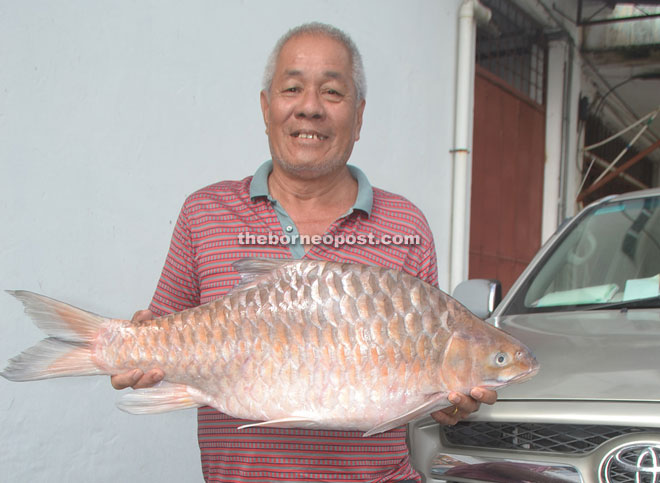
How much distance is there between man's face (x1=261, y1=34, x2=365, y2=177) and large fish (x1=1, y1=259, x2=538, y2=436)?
17.4 inches

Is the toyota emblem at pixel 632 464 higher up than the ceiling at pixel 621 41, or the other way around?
the ceiling at pixel 621 41

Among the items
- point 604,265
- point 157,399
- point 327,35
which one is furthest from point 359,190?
point 604,265

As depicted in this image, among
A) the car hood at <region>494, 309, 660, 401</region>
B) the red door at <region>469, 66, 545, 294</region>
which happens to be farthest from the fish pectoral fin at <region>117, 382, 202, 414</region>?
the red door at <region>469, 66, 545, 294</region>

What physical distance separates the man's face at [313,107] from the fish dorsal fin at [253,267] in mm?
391

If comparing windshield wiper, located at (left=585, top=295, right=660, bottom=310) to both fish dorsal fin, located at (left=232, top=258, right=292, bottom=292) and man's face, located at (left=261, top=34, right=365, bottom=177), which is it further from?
fish dorsal fin, located at (left=232, top=258, right=292, bottom=292)

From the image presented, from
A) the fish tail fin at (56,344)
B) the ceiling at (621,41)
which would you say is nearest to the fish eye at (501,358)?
the fish tail fin at (56,344)

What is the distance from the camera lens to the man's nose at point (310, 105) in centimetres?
206

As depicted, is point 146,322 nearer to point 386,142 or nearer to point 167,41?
point 167,41

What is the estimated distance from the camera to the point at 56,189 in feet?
9.80

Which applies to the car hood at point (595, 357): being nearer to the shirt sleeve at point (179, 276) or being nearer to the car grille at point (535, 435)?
the car grille at point (535, 435)

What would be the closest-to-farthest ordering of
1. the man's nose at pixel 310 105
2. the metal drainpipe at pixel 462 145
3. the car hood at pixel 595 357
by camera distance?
the man's nose at pixel 310 105 < the car hood at pixel 595 357 < the metal drainpipe at pixel 462 145

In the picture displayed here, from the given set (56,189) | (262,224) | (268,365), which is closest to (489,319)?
(262,224)

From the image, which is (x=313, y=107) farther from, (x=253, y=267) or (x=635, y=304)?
(x=635, y=304)

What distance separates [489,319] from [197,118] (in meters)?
1.77
